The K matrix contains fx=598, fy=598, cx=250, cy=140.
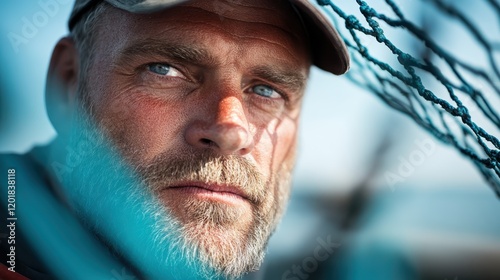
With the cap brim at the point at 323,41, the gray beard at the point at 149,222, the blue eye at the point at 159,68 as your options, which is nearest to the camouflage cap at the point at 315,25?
the cap brim at the point at 323,41

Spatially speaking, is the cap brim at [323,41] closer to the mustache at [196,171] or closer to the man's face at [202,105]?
the man's face at [202,105]

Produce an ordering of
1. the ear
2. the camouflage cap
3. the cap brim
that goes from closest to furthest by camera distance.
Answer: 1. the camouflage cap
2. the cap brim
3. the ear

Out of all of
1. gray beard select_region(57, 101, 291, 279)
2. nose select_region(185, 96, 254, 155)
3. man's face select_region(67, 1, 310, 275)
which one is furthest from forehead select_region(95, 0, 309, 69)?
gray beard select_region(57, 101, 291, 279)

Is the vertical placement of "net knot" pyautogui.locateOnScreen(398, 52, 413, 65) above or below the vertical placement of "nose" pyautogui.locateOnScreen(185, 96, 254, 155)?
above

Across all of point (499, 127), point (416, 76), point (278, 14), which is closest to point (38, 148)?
point (278, 14)

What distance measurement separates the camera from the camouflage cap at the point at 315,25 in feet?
3.59

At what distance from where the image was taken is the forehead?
3.88 ft

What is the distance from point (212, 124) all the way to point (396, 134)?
74.7 inches

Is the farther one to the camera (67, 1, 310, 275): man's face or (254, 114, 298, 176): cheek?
(254, 114, 298, 176): cheek

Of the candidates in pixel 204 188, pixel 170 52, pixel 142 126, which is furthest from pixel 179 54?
pixel 204 188

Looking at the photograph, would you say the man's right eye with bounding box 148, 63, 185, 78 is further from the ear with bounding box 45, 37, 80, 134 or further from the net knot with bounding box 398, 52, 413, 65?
the net knot with bounding box 398, 52, 413, 65

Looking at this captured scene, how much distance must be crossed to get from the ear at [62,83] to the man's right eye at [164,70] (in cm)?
23

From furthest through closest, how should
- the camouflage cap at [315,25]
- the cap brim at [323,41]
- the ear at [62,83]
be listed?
1. the ear at [62,83]
2. the cap brim at [323,41]
3. the camouflage cap at [315,25]

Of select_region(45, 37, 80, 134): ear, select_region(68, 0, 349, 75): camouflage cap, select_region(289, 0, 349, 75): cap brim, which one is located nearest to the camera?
select_region(68, 0, 349, 75): camouflage cap
